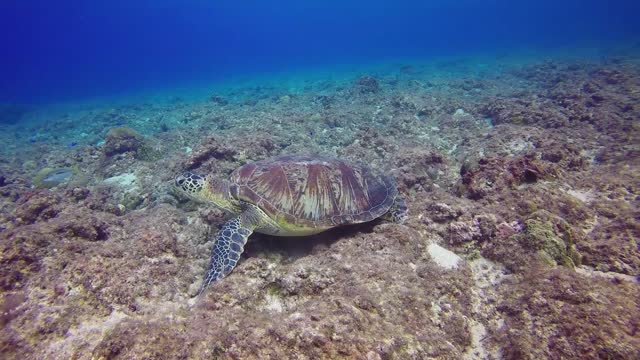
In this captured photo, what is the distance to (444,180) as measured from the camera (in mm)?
7008

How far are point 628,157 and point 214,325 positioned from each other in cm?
918

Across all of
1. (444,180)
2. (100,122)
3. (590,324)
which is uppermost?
(590,324)

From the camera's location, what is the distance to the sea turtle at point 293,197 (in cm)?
469

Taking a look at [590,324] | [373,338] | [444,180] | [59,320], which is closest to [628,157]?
[444,180]

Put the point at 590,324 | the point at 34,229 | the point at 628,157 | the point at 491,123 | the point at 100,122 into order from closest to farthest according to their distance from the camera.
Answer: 1. the point at 590,324
2. the point at 34,229
3. the point at 628,157
4. the point at 491,123
5. the point at 100,122

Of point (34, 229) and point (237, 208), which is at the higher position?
point (34, 229)

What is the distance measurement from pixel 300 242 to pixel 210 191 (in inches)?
74.7

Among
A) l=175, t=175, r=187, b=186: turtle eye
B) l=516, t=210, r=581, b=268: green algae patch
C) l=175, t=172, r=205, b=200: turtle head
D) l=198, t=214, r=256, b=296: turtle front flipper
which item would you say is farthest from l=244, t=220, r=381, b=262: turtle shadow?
l=516, t=210, r=581, b=268: green algae patch

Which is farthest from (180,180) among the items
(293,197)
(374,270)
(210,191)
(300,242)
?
(374,270)

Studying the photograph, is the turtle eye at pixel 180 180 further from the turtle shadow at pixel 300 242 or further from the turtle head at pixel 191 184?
the turtle shadow at pixel 300 242

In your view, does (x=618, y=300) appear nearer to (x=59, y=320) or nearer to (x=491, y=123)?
(x=59, y=320)

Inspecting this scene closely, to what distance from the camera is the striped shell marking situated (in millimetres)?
4758

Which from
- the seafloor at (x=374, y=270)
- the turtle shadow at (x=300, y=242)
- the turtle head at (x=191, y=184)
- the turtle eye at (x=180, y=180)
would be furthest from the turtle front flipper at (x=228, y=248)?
the turtle eye at (x=180, y=180)

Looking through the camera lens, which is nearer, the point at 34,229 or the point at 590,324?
the point at 590,324
